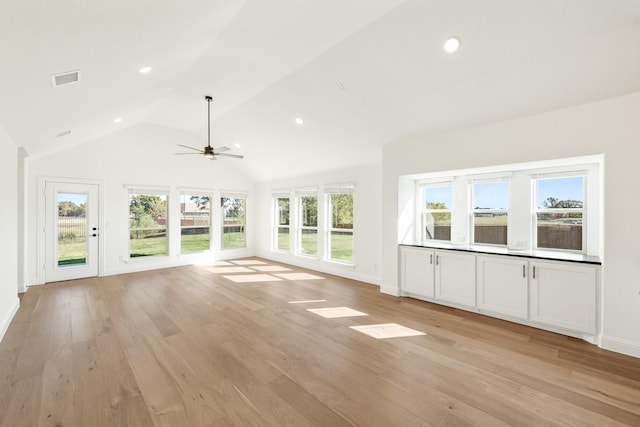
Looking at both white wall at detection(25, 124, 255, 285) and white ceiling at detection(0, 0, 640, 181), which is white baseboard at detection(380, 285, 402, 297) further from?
white wall at detection(25, 124, 255, 285)

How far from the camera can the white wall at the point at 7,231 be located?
3258 millimetres

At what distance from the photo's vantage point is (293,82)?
164 inches

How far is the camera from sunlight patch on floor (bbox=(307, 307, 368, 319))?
151 inches

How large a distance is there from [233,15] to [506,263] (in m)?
4.29

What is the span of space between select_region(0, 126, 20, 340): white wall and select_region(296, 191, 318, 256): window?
5.16 m

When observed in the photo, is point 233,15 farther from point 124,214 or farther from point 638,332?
point 124,214

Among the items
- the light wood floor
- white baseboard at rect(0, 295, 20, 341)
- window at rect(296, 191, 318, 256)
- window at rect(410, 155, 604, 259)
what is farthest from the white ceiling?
window at rect(296, 191, 318, 256)

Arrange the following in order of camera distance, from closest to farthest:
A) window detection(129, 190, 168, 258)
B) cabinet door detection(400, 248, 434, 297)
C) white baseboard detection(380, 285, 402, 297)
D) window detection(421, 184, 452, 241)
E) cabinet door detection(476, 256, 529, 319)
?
cabinet door detection(476, 256, 529, 319) < cabinet door detection(400, 248, 434, 297) < white baseboard detection(380, 285, 402, 297) < window detection(421, 184, 452, 241) < window detection(129, 190, 168, 258)

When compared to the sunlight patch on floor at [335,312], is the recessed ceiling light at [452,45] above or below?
above

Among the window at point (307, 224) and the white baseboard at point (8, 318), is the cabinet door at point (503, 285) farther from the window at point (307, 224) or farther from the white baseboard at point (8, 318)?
the white baseboard at point (8, 318)

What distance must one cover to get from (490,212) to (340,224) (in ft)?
10.2

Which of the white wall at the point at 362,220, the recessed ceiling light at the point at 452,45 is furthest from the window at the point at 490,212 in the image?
the recessed ceiling light at the point at 452,45

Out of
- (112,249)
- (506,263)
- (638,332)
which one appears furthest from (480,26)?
(112,249)

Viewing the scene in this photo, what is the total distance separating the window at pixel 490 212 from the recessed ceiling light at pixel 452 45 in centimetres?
233
